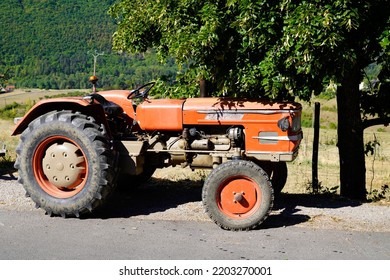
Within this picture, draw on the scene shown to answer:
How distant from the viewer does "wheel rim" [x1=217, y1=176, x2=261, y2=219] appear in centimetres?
668

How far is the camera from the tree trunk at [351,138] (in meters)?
8.69

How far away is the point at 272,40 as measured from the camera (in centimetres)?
713

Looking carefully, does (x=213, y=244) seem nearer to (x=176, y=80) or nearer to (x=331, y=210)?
(x=331, y=210)

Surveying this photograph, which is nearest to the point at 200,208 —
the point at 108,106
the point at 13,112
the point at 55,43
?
the point at 108,106

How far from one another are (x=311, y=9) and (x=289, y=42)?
45 cm

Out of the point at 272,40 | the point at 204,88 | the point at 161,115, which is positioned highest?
the point at 272,40

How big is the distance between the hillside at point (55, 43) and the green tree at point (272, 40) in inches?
2131

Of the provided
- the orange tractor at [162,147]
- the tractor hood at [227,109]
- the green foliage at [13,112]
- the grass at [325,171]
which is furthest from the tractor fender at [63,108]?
the green foliage at [13,112]

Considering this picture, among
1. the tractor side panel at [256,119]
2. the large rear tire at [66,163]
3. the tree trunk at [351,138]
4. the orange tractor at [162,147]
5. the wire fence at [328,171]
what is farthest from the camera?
the wire fence at [328,171]

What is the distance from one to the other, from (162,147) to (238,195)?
127 cm

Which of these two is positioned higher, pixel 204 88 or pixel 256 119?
pixel 204 88

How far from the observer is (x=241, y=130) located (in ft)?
23.2

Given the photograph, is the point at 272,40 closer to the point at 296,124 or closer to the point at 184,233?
the point at 296,124

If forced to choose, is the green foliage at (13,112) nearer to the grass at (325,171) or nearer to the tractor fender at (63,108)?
the grass at (325,171)
